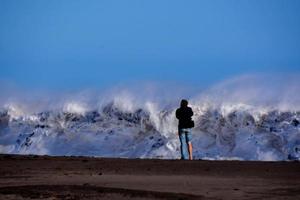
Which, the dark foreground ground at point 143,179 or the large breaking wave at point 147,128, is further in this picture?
the large breaking wave at point 147,128

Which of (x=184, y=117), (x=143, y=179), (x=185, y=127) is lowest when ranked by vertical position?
(x=143, y=179)

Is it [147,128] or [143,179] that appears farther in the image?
[147,128]

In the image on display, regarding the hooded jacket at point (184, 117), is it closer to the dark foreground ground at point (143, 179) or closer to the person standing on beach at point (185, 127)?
the person standing on beach at point (185, 127)

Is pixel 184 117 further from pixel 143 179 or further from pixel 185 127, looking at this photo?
pixel 143 179

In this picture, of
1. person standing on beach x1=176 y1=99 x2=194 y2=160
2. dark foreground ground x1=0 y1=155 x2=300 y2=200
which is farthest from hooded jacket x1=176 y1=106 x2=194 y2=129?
dark foreground ground x1=0 y1=155 x2=300 y2=200

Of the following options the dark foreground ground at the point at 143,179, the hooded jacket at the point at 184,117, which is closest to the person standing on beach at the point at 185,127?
the hooded jacket at the point at 184,117

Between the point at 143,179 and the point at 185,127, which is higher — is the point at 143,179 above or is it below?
below

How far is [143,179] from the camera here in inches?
378

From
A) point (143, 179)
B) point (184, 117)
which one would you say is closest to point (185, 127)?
point (184, 117)

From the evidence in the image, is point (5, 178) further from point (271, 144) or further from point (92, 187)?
point (271, 144)

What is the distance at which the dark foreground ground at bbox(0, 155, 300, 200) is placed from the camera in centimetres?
763

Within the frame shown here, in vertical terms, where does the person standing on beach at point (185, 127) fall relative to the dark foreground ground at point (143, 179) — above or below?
above

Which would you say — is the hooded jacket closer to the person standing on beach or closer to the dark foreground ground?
the person standing on beach

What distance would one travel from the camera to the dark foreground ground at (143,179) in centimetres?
763
